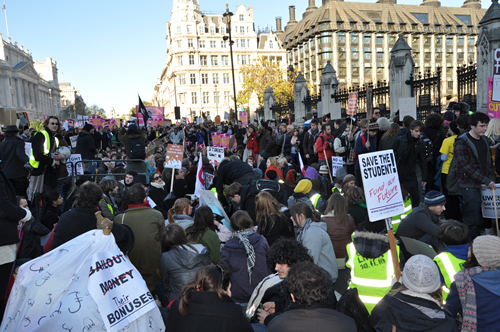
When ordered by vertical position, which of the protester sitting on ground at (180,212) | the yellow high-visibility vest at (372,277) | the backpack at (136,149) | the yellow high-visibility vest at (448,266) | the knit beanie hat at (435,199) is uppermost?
the backpack at (136,149)

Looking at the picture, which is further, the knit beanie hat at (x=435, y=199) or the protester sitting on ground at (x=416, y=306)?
the knit beanie hat at (x=435, y=199)

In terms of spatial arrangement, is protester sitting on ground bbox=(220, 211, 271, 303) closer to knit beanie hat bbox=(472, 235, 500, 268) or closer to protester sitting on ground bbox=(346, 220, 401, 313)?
protester sitting on ground bbox=(346, 220, 401, 313)

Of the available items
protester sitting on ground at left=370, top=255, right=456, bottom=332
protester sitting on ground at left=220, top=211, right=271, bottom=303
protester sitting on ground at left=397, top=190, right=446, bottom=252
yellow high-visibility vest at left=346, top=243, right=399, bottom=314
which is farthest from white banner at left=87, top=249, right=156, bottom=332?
protester sitting on ground at left=397, top=190, right=446, bottom=252

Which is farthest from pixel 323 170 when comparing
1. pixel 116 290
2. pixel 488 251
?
pixel 116 290

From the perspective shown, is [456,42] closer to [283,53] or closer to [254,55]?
[283,53]

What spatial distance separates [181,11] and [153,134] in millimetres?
68299

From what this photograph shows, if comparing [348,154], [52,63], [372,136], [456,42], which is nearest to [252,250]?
[372,136]

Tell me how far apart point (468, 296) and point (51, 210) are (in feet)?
19.4

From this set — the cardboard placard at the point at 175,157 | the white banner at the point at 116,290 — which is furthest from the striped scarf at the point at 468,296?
the cardboard placard at the point at 175,157

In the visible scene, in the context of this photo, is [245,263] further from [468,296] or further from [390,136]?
[390,136]

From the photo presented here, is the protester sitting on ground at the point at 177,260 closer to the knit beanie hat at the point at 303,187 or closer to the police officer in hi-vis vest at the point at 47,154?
the knit beanie hat at the point at 303,187

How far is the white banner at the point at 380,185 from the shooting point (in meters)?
3.96

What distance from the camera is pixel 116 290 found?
127 inches

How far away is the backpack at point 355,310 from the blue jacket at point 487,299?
78 cm
